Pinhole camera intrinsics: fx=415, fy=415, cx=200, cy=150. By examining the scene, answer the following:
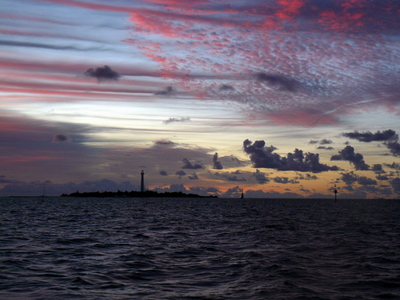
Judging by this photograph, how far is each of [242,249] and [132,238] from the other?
42.9 ft

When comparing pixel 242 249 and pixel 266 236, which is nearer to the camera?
pixel 242 249

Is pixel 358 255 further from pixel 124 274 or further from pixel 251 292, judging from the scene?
pixel 124 274

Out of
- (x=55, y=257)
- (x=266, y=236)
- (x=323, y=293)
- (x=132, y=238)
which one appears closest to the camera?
(x=323, y=293)

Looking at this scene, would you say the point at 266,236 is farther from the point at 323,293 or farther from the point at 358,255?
the point at 323,293

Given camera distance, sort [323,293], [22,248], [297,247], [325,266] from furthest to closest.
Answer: [297,247], [22,248], [325,266], [323,293]

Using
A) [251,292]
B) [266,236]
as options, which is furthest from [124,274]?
[266,236]

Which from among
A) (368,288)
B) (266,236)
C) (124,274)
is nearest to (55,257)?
(124,274)

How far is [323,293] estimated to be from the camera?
20.8 meters

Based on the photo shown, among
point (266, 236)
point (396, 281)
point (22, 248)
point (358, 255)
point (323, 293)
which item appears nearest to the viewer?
point (323, 293)

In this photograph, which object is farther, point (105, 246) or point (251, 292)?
point (105, 246)

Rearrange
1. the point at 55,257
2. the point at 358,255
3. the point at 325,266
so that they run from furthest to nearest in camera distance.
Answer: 1. the point at 358,255
2. the point at 55,257
3. the point at 325,266

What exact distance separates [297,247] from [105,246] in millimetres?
16964

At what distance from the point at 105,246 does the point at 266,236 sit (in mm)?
18754

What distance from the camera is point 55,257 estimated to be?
30000 mm
